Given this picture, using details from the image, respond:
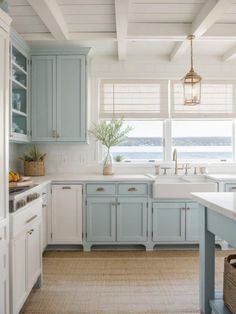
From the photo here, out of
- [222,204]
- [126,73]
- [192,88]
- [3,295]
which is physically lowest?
[3,295]

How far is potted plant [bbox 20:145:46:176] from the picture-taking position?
4426 millimetres

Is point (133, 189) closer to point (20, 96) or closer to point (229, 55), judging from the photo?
point (20, 96)

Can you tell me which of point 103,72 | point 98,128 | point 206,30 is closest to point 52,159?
point 98,128

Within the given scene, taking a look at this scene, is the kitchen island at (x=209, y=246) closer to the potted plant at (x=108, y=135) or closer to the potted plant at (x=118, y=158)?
the potted plant at (x=108, y=135)

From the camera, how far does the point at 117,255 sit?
3.99 metres

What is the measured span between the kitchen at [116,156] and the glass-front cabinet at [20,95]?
2 cm

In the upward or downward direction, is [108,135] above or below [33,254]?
above

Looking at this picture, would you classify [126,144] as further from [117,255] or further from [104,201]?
[117,255]

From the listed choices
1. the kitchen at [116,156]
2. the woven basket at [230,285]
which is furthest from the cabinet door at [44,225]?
the woven basket at [230,285]

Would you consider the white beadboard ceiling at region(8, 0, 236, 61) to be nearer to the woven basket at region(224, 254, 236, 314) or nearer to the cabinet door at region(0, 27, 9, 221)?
the cabinet door at region(0, 27, 9, 221)

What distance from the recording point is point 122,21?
3.22 m

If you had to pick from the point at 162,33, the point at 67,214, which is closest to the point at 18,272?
the point at 67,214

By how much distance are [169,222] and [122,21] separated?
2.39m

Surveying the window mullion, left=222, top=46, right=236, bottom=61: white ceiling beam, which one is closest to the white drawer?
the window mullion
